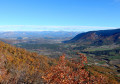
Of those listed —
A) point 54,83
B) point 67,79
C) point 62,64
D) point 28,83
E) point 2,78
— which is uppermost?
point 62,64

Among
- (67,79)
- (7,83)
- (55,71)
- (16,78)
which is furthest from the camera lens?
(16,78)

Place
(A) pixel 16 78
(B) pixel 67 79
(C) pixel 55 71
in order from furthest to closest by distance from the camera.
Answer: (A) pixel 16 78 < (C) pixel 55 71 < (B) pixel 67 79

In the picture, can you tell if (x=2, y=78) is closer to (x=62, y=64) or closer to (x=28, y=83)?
(x=28, y=83)

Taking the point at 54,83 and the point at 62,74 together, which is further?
the point at 54,83

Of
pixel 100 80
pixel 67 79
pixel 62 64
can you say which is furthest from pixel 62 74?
pixel 100 80

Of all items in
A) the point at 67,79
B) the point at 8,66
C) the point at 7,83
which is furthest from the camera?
the point at 8,66

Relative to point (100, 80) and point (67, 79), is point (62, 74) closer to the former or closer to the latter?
point (67, 79)

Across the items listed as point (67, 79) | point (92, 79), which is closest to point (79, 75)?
point (92, 79)

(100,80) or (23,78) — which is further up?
(100,80)

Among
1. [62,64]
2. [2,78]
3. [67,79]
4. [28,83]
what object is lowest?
[28,83]
